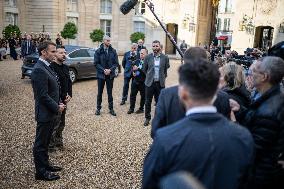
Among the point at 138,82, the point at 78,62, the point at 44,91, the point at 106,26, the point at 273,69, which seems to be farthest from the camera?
the point at 106,26

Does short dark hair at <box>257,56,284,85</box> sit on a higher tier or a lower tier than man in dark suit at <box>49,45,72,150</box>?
higher

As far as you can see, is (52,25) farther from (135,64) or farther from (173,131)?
(173,131)

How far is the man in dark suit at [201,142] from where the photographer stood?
167cm

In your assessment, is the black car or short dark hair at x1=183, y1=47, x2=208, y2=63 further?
the black car

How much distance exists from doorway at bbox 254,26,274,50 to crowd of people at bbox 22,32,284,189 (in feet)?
80.2

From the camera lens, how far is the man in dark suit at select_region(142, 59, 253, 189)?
1.67m

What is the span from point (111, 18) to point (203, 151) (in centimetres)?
3184

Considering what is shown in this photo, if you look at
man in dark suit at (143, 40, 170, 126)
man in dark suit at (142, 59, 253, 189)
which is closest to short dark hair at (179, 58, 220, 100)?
man in dark suit at (142, 59, 253, 189)

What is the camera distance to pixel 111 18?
32.2 metres

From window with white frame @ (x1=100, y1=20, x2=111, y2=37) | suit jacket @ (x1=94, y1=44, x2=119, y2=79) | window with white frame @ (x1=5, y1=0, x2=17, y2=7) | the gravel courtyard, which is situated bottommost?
the gravel courtyard

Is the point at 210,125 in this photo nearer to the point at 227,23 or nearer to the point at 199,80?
the point at 199,80

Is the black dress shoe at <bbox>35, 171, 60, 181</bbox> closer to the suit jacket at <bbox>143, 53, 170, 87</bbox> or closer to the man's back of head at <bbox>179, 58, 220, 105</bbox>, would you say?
the man's back of head at <bbox>179, 58, 220, 105</bbox>

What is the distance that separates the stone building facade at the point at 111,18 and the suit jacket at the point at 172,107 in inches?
1093

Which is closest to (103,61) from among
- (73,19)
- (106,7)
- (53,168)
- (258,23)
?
(53,168)
